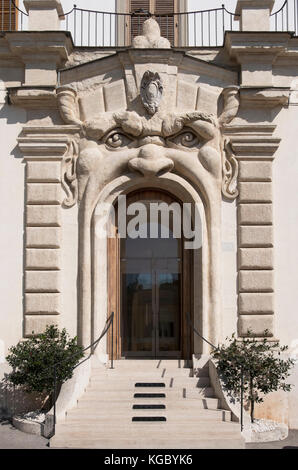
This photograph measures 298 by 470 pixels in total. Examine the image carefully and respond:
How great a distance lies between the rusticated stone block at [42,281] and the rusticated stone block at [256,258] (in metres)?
3.43

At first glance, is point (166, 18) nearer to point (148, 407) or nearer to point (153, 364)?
point (153, 364)

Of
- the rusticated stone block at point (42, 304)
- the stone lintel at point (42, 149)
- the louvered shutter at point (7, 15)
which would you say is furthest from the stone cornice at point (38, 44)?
the rusticated stone block at point (42, 304)

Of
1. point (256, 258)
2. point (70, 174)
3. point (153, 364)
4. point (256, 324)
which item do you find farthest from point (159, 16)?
point (153, 364)

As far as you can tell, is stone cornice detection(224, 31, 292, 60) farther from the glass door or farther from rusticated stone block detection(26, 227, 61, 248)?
rusticated stone block detection(26, 227, 61, 248)

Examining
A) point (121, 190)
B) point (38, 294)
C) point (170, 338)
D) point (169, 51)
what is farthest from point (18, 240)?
point (169, 51)

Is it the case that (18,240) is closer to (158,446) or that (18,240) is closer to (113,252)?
(113,252)

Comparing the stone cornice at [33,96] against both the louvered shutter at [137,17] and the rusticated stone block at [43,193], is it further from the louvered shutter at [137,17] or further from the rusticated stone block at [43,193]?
the louvered shutter at [137,17]

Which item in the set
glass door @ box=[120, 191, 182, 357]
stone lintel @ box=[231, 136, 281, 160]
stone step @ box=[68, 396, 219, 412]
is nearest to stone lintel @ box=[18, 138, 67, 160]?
glass door @ box=[120, 191, 182, 357]

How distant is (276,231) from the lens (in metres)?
14.0

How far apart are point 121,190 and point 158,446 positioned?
5164 millimetres

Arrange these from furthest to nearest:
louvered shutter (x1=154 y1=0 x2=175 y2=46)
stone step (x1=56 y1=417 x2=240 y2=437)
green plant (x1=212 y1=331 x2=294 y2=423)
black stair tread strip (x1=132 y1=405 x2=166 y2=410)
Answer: louvered shutter (x1=154 y1=0 x2=175 y2=46)
green plant (x1=212 y1=331 x2=294 y2=423)
black stair tread strip (x1=132 y1=405 x2=166 y2=410)
stone step (x1=56 y1=417 x2=240 y2=437)

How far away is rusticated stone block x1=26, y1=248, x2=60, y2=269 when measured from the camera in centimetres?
1387

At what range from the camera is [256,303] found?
13.8 meters

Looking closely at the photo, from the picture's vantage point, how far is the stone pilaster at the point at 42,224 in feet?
45.3
